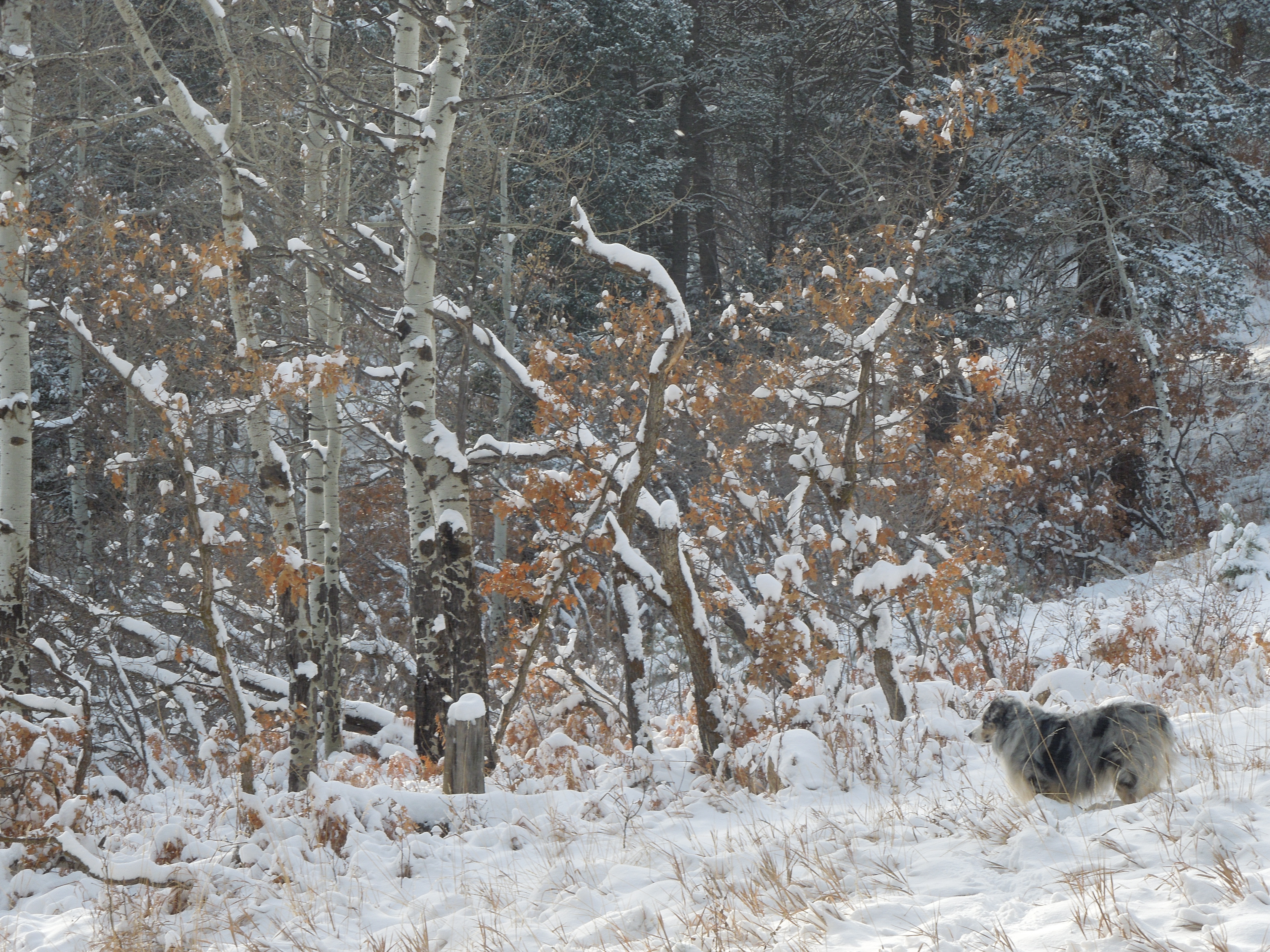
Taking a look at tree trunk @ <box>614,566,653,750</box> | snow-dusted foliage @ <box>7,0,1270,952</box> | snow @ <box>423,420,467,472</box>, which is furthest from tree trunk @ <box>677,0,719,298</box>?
snow @ <box>423,420,467,472</box>

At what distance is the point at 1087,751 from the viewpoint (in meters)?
4.14

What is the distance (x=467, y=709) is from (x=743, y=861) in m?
2.08

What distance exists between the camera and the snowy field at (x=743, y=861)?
10.2 feet

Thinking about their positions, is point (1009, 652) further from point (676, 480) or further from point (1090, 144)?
point (1090, 144)

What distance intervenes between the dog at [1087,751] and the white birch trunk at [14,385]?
284 inches

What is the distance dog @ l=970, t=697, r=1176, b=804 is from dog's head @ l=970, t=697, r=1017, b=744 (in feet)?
0.04

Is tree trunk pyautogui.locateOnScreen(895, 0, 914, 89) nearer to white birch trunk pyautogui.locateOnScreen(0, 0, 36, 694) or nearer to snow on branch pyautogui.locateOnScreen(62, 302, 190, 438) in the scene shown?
white birch trunk pyautogui.locateOnScreen(0, 0, 36, 694)

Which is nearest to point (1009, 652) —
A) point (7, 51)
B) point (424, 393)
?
point (424, 393)

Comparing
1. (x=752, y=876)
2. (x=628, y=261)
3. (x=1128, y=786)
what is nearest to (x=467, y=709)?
(x=752, y=876)

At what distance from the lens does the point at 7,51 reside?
24.2 ft

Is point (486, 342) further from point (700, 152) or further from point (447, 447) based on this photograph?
point (700, 152)

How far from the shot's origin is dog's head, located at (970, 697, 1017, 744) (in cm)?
461

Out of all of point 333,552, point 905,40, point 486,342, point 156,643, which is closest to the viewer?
point 486,342

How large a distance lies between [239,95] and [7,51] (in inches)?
75.2
